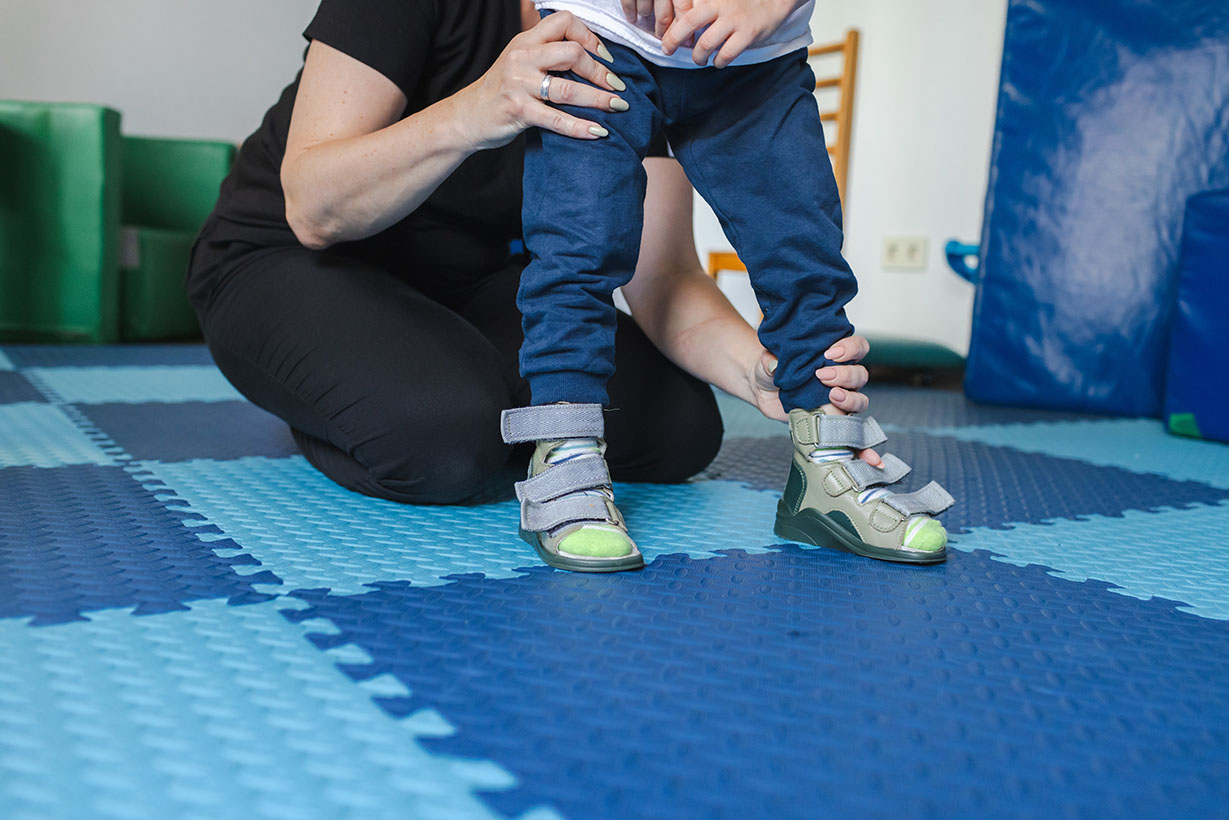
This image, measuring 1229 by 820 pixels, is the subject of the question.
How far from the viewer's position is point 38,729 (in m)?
0.47

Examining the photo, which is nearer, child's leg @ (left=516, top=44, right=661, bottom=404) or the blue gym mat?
the blue gym mat

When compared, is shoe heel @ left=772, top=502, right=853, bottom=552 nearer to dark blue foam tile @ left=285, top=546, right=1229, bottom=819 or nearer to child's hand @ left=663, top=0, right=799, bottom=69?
dark blue foam tile @ left=285, top=546, right=1229, bottom=819

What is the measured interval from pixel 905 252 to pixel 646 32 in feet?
7.77

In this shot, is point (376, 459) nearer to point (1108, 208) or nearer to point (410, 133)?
point (410, 133)

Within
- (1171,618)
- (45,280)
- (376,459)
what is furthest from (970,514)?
(45,280)

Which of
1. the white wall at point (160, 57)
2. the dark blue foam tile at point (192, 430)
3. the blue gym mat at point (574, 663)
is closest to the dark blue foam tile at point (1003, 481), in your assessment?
the blue gym mat at point (574, 663)

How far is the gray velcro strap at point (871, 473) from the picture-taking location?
836mm

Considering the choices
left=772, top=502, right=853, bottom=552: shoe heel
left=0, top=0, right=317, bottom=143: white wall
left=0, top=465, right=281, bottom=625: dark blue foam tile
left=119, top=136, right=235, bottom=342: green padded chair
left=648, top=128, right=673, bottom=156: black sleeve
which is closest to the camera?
left=0, top=465, right=281, bottom=625: dark blue foam tile

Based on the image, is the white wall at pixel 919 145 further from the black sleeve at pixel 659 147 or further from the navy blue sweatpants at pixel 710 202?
the navy blue sweatpants at pixel 710 202

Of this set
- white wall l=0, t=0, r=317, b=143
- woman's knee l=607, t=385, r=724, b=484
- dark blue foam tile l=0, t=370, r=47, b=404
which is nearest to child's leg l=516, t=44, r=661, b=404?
woman's knee l=607, t=385, r=724, b=484

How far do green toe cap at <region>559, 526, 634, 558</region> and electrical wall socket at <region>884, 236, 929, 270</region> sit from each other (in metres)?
2.42

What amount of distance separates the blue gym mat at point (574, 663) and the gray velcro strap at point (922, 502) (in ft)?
0.18

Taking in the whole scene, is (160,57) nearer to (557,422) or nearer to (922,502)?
(557,422)

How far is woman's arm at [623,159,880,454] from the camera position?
39.9 inches
